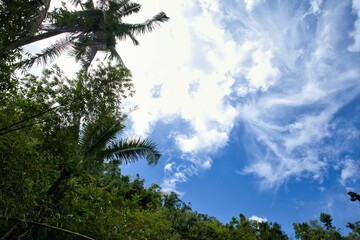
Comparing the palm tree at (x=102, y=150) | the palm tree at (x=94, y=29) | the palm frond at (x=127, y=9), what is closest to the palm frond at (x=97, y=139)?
the palm tree at (x=102, y=150)

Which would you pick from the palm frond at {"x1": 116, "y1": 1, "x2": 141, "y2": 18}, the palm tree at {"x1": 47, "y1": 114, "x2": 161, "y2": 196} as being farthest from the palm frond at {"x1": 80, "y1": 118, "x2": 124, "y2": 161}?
the palm frond at {"x1": 116, "y1": 1, "x2": 141, "y2": 18}

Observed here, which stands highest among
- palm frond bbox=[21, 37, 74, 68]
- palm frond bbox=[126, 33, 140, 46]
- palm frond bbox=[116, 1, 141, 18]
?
palm frond bbox=[116, 1, 141, 18]

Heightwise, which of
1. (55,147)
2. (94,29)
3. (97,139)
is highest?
(94,29)

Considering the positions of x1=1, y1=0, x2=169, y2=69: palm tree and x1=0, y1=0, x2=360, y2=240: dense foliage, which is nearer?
x1=0, y1=0, x2=360, y2=240: dense foliage

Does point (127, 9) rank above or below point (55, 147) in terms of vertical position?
above

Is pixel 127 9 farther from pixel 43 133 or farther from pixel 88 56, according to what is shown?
pixel 43 133

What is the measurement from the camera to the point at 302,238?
83.2 ft

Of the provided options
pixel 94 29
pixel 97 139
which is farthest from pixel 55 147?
pixel 94 29

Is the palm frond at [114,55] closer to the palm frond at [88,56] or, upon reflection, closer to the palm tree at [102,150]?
the palm frond at [88,56]

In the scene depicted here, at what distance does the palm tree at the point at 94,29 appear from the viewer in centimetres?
1272

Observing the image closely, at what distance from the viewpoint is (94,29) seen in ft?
46.4

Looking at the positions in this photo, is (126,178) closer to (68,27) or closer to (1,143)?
(68,27)

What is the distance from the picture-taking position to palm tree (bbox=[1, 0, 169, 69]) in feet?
41.7

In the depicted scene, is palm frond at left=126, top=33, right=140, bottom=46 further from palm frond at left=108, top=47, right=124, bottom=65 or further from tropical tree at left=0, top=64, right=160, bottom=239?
tropical tree at left=0, top=64, right=160, bottom=239
